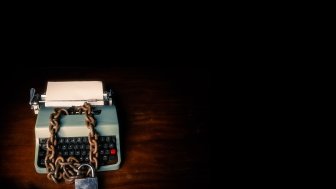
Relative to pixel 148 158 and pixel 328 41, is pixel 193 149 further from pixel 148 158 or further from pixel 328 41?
pixel 328 41

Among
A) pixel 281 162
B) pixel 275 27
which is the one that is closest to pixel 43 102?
pixel 281 162

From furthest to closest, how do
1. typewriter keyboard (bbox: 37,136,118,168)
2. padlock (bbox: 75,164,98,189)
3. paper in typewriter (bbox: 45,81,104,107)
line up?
paper in typewriter (bbox: 45,81,104,107)
typewriter keyboard (bbox: 37,136,118,168)
padlock (bbox: 75,164,98,189)

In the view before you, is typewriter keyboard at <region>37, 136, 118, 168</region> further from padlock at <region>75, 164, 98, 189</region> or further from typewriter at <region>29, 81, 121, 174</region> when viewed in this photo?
padlock at <region>75, 164, 98, 189</region>

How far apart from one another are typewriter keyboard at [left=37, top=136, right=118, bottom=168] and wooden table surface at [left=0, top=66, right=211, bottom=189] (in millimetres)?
60

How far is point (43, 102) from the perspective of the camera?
152 cm

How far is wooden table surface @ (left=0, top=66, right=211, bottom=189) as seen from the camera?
1.41m

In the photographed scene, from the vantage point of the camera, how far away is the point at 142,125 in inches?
63.1

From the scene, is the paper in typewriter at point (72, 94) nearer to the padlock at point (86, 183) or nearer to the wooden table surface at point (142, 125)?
the wooden table surface at point (142, 125)

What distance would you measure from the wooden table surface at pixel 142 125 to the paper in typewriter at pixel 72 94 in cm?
15

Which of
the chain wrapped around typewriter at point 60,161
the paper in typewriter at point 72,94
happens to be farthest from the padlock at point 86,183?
the paper in typewriter at point 72,94

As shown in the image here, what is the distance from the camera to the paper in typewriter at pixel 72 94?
4.94 ft

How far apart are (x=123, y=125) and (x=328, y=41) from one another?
1373mm

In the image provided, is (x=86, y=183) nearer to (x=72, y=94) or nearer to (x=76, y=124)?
(x=76, y=124)

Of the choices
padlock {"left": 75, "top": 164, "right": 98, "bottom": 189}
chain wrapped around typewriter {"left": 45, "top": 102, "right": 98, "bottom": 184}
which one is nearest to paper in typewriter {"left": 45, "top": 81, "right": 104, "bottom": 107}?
chain wrapped around typewriter {"left": 45, "top": 102, "right": 98, "bottom": 184}
